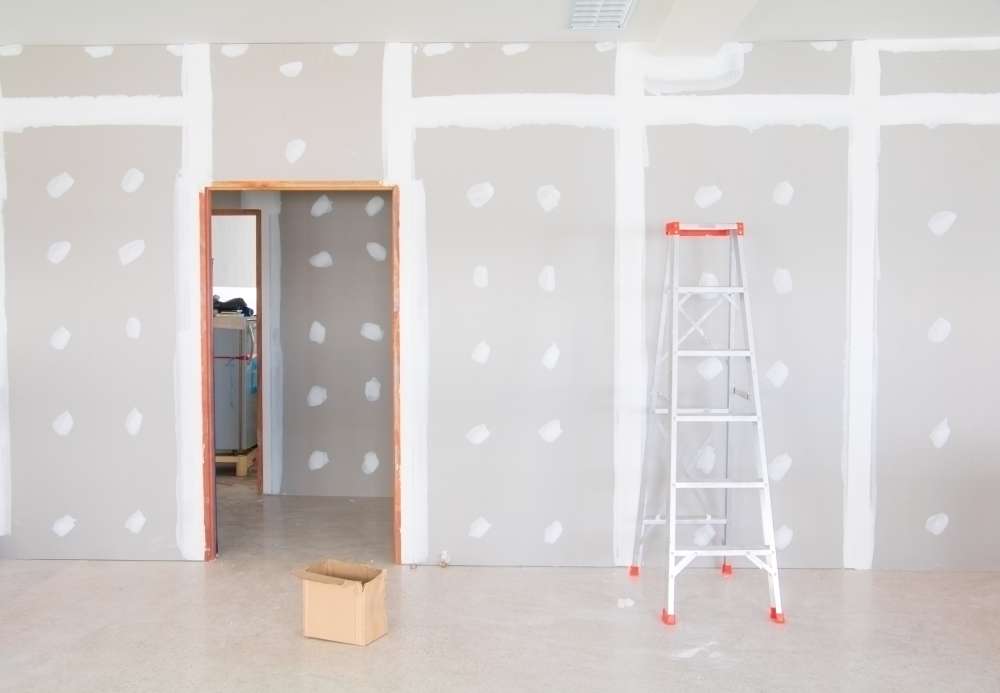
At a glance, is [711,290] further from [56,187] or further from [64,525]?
Answer: [64,525]

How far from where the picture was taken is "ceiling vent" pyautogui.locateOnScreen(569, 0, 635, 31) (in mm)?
3723

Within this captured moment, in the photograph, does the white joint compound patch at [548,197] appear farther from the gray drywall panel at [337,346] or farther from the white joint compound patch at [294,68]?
the gray drywall panel at [337,346]

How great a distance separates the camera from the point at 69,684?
3.02m

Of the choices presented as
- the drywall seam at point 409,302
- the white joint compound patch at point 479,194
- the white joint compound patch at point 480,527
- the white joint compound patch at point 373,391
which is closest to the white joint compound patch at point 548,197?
the white joint compound patch at point 479,194

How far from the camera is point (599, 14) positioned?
12.6ft

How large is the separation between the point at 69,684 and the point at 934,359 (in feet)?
13.0

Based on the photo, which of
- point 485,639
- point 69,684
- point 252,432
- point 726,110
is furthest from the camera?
point 252,432

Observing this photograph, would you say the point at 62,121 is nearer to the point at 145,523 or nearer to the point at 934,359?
the point at 145,523

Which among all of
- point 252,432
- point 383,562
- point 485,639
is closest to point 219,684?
point 485,639

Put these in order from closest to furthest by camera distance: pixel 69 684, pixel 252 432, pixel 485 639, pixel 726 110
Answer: pixel 69 684 → pixel 485 639 → pixel 726 110 → pixel 252 432

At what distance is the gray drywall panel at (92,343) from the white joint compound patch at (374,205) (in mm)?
1775

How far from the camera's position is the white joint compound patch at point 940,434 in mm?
4281

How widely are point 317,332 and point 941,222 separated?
389cm

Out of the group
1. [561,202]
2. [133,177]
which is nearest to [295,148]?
[133,177]
